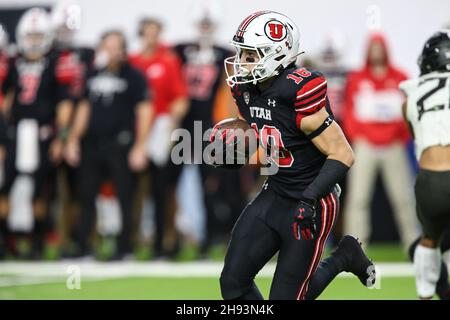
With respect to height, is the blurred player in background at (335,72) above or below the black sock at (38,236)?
above

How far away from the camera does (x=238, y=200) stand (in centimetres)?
892

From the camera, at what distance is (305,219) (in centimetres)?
457

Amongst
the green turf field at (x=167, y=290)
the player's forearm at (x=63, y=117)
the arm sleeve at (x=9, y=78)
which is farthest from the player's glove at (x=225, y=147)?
the arm sleeve at (x=9, y=78)

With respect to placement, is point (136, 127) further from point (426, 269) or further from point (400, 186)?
point (426, 269)

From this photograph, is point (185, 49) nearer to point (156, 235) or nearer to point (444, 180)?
point (156, 235)

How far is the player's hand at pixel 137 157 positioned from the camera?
28.0 feet

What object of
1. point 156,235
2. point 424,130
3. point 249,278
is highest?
point 424,130

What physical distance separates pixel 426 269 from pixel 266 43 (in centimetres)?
178

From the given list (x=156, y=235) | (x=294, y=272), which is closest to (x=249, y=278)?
(x=294, y=272)

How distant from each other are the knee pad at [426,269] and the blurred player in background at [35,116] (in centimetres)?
400

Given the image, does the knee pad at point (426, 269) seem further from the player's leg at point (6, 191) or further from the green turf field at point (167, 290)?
the player's leg at point (6, 191)

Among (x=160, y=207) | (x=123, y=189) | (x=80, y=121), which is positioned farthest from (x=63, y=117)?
(x=160, y=207)

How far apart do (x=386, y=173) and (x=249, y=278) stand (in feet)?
13.7

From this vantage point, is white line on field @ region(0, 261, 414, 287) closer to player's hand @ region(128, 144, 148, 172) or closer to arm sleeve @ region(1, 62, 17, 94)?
player's hand @ region(128, 144, 148, 172)
